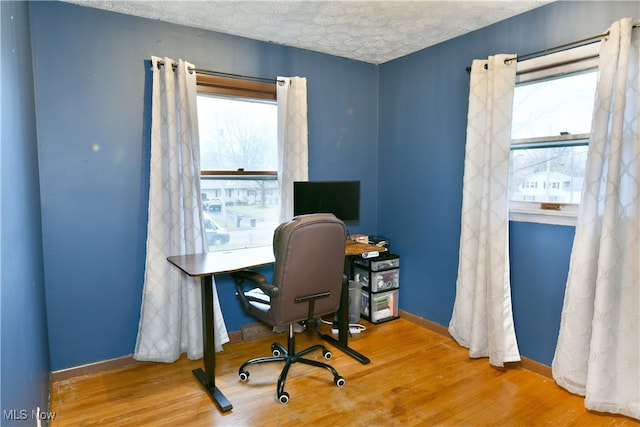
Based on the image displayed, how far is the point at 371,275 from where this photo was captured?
3.48m

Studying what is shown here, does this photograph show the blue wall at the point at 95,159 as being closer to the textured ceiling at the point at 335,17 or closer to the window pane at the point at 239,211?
the textured ceiling at the point at 335,17

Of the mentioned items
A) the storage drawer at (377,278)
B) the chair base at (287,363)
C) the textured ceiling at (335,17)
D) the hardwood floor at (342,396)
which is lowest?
the hardwood floor at (342,396)

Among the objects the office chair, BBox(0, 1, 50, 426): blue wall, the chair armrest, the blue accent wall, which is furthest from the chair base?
BBox(0, 1, 50, 426): blue wall

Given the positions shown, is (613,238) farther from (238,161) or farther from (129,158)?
(129,158)

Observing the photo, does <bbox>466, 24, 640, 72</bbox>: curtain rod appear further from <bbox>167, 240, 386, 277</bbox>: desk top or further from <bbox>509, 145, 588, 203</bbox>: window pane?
<bbox>167, 240, 386, 277</bbox>: desk top

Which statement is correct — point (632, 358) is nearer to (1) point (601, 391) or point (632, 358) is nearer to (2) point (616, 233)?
(1) point (601, 391)

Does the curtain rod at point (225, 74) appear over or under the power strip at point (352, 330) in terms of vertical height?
over

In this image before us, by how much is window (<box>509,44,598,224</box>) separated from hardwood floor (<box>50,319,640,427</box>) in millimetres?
1121

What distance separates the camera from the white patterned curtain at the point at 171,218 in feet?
8.73

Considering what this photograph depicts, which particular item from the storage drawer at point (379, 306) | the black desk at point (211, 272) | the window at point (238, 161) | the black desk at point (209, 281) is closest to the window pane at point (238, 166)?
the window at point (238, 161)

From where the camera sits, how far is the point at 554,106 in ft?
8.46

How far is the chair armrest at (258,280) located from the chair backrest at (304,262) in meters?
0.03

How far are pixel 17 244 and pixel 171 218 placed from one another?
1.29m

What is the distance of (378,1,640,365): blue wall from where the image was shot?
2.51 meters
